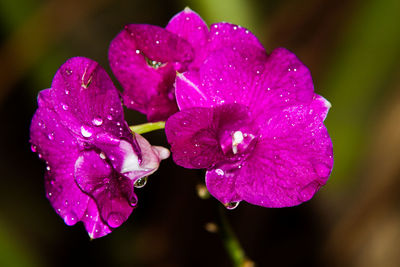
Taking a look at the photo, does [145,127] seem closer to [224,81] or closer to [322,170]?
[224,81]

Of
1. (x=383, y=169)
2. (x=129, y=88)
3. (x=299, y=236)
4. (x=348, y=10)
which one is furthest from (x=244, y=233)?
(x=129, y=88)

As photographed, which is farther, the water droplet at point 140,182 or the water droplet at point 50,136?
the water droplet at point 50,136

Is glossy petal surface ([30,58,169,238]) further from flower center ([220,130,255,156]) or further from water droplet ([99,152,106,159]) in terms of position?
flower center ([220,130,255,156])

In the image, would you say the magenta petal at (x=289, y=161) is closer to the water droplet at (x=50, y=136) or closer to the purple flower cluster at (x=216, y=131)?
the purple flower cluster at (x=216, y=131)

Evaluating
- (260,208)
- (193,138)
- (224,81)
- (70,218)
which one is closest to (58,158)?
(70,218)

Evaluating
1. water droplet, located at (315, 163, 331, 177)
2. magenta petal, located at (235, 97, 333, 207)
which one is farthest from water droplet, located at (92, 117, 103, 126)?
water droplet, located at (315, 163, 331, 177)

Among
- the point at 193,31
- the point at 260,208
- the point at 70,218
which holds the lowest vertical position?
the point at 260,208

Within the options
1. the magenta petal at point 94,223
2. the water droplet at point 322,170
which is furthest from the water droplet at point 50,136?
the water droplet at point 322,170
